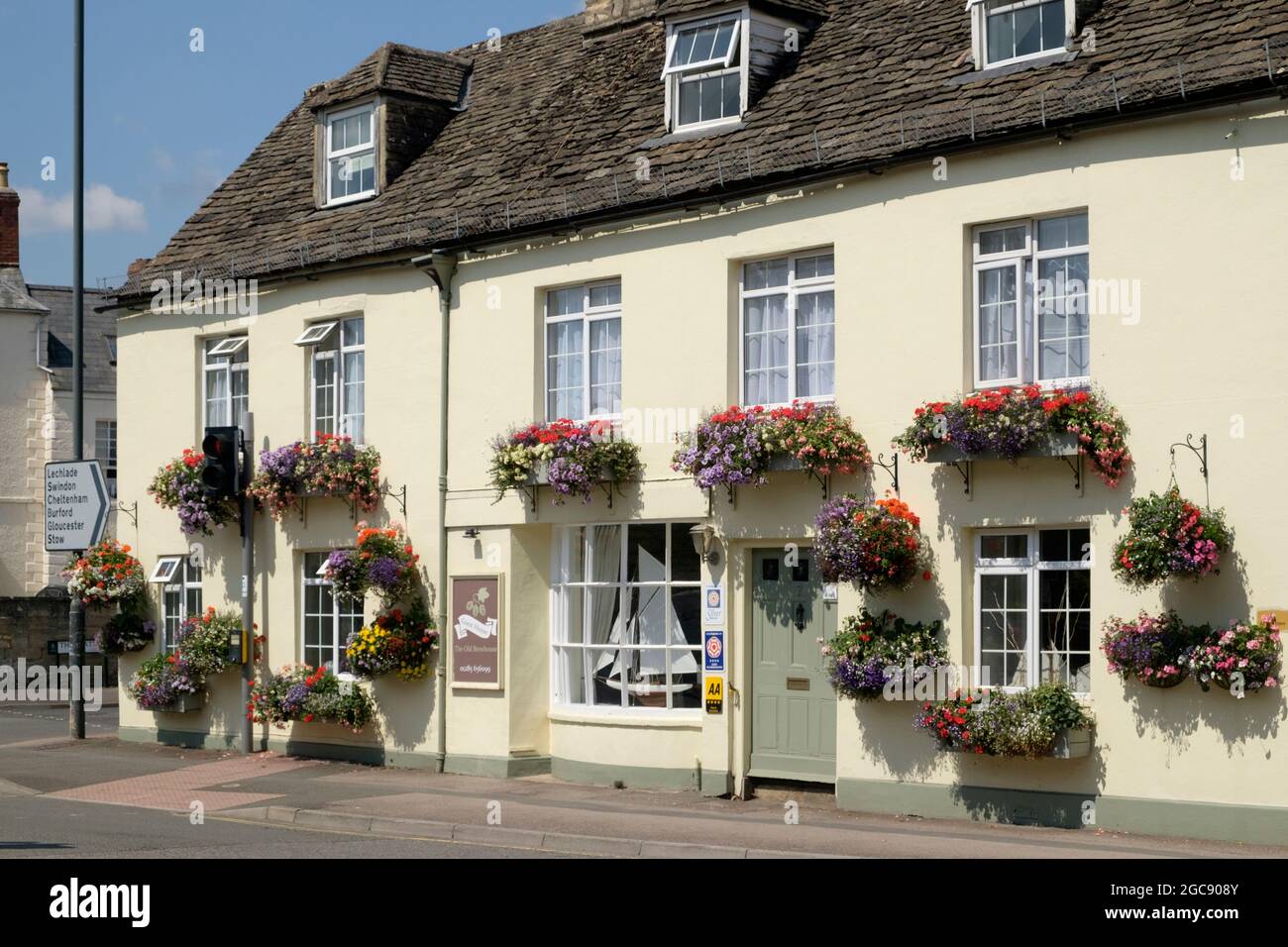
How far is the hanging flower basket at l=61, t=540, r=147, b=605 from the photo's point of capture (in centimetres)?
2389

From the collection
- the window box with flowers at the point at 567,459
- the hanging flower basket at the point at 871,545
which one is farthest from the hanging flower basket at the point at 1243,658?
the window box with flowers at the point at 567,459

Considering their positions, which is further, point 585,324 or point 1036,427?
point 585,324

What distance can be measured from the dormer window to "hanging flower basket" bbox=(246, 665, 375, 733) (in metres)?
6.22

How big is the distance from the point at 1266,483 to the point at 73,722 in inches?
682

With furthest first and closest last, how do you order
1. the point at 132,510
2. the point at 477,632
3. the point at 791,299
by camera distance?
the point at 132,510, the point at 477,632, the point at 791,299

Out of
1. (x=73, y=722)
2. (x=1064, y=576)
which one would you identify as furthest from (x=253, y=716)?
(x=1064, y=576)

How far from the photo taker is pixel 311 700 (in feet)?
68.9

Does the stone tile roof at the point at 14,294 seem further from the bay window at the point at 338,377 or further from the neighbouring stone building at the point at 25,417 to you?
the bay window at the point at 338,377

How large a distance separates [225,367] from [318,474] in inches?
130

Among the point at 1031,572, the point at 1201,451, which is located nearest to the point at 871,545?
the point at 1031,572

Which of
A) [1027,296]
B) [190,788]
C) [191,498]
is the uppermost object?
[1027,296]

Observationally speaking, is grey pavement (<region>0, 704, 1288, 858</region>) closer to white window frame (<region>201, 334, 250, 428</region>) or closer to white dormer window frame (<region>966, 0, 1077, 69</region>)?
white window frame (<region>201, 334, 250, 428</region>)

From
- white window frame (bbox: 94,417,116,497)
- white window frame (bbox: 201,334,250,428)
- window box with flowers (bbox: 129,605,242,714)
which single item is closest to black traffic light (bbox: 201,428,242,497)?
white window frame (bbox: 201,334,250,428)

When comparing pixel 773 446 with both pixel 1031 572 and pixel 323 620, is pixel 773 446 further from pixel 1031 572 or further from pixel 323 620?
pixel 323 620
